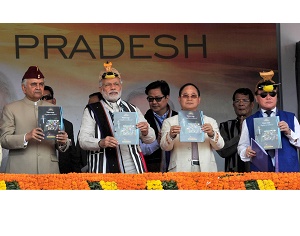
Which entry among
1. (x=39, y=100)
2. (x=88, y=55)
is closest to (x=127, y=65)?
(x=88, y=55)

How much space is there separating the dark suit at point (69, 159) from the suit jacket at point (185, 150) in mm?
1209

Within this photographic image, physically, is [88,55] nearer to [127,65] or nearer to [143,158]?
[127,65]

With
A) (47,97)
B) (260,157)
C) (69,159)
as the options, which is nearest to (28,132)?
(69,159)

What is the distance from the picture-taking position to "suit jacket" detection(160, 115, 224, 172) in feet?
38.2

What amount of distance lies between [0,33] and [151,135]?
3.37 meters

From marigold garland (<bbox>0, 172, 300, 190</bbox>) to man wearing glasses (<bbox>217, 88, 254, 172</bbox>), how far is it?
181cm

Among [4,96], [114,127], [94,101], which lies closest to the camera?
[114,127]

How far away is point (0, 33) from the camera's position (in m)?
14.3

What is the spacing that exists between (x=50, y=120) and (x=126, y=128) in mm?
726

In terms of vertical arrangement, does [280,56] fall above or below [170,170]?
above

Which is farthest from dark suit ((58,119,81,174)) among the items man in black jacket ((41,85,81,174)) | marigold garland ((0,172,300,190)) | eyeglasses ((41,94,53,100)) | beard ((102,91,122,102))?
marigold garland ((0,172,300,190))

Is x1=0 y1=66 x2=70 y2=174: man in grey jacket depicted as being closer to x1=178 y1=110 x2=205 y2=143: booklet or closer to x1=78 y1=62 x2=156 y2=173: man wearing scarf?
x1=78 y1=62 x2=156 y2=173: man wearing scarf

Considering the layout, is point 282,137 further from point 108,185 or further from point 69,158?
point 69,158

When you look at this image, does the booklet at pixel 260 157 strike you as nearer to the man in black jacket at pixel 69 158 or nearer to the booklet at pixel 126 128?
the booklet at pixel 126 128
